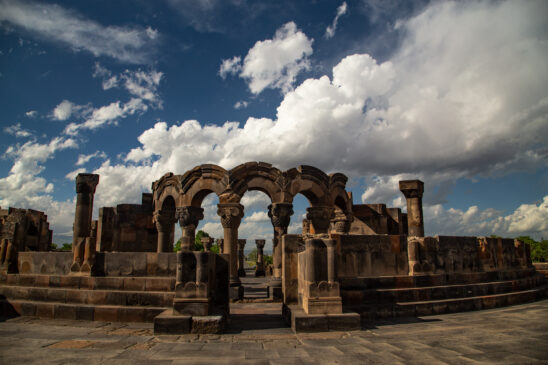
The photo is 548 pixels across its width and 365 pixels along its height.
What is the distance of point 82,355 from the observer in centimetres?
447

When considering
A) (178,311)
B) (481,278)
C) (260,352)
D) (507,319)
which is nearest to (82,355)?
(178,311)

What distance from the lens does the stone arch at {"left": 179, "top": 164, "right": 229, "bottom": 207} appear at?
42.6ft

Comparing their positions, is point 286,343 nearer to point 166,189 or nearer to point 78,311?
point 78,311

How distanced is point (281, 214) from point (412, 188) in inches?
199

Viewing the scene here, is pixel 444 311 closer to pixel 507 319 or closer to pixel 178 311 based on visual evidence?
pixel 507 319

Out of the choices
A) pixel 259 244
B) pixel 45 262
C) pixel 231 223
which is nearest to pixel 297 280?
pixel 231 223

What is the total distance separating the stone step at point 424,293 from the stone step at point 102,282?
3.89 m

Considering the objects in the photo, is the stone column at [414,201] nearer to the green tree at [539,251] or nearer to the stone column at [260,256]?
the stone column at [260,256]

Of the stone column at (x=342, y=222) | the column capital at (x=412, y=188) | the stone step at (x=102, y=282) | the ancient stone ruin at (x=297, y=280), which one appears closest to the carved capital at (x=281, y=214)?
the ancient stone ruin at (x=297, y=280)

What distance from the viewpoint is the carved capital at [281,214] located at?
1261 centimetres

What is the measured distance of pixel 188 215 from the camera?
12953 millimetres

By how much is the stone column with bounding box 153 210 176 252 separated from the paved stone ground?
7205 millimetres

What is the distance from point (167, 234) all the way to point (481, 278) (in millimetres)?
11408

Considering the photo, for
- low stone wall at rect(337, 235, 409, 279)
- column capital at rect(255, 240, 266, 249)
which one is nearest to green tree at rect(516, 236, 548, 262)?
column capital at rect(255, 240, 266, 249)
